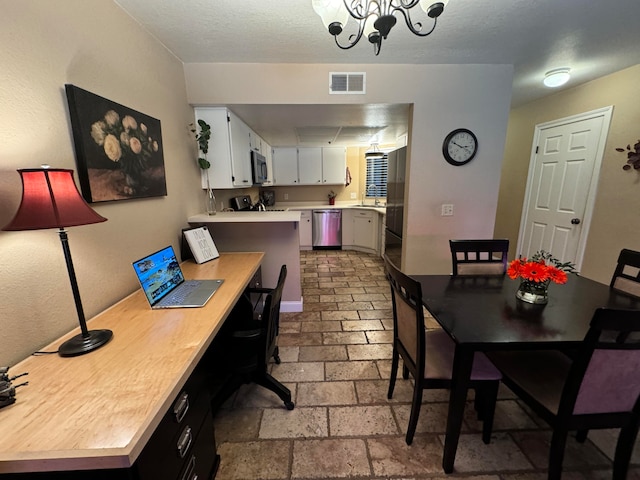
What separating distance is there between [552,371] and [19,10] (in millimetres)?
2829

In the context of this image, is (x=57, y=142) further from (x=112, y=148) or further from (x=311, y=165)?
(x=311, y=165)

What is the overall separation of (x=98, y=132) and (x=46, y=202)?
2.21ft

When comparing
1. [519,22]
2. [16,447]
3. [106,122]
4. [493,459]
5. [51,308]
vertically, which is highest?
[519,22]

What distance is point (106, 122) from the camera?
140cm

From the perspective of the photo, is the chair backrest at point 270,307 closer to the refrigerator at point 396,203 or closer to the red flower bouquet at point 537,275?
the red flower bouquet at point 537,275

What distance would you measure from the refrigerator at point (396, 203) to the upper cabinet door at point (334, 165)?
1.87 m

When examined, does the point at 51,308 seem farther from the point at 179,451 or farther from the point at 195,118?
the point at 195,118

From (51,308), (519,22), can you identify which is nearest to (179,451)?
(51,308)

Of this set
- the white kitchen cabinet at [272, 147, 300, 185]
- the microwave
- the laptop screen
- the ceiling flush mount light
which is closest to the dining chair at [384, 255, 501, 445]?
the laptop screen

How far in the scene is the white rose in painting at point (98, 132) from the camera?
132cm

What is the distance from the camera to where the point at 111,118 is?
1435 mm

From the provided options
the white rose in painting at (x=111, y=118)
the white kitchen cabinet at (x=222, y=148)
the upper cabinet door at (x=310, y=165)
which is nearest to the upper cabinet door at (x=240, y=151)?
the white kitchen cabinet at (x=222, y=148)

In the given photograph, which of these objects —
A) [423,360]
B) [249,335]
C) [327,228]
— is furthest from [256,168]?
[423,360]

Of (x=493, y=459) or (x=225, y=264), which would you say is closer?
(x=493, y=459)
